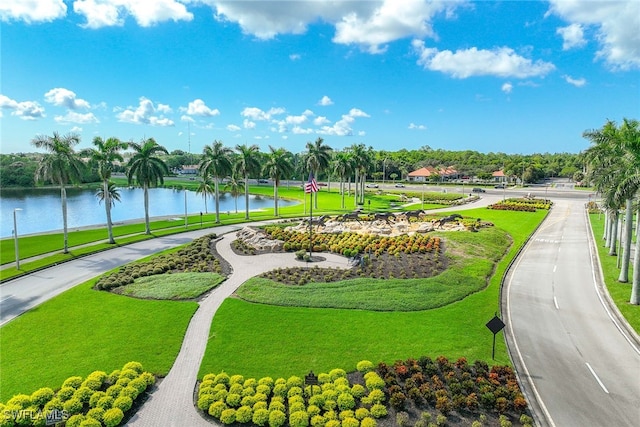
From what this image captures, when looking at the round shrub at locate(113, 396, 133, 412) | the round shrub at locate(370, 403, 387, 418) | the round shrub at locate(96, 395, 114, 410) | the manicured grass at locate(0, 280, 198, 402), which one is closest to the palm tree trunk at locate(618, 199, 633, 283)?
the round shrub at locate(370, 403, 387, 418)

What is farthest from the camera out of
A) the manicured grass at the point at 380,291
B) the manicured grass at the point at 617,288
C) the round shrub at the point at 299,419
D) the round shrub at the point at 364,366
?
the manicured grass at the point at 380,291

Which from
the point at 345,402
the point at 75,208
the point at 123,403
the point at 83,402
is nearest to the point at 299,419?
the point at 345,402

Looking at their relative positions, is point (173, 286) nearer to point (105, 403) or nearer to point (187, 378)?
point (187, 378)

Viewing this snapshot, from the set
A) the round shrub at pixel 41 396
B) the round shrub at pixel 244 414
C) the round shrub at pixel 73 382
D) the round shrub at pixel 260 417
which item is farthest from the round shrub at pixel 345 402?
the round shrub at pixel 41 396

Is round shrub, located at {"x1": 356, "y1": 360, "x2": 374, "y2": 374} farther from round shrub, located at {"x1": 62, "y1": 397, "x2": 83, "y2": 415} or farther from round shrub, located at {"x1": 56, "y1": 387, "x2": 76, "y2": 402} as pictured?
round shrub, located at {"x1": 56, "y1": 387, "x2": 76, "y2": 402}

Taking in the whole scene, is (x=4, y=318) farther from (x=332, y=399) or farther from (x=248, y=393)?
(x=332, y=399)

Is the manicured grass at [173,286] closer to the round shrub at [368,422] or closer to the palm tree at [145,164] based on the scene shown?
the round shrub at [368,422]
